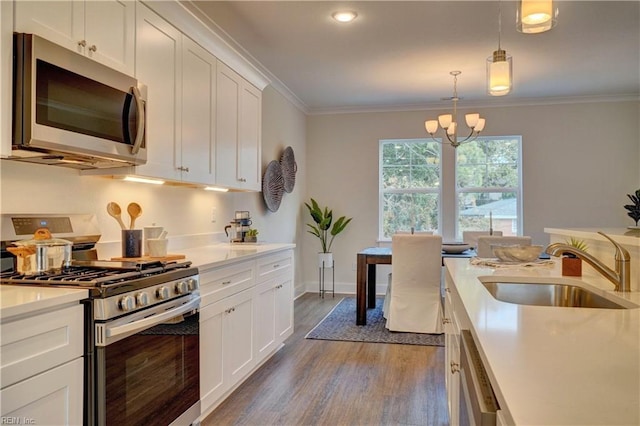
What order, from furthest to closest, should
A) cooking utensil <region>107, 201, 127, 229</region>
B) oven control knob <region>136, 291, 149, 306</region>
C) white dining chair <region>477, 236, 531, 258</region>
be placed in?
white dining chair <region>477, 236, 531, 258</region> < cooking utensil <region>107, 201, 127, 229</region> < oven control knob <region>136, 291, 149, 306</region>

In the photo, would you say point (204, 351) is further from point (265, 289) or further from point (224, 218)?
point (224, 218)

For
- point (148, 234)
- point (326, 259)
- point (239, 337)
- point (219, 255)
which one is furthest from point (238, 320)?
point (326, 259)

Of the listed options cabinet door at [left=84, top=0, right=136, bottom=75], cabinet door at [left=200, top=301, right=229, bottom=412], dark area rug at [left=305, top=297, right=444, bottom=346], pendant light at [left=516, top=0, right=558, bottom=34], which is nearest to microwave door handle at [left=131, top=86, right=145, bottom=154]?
cabinet door at [left=84, top=0, right=136, bottom=75]

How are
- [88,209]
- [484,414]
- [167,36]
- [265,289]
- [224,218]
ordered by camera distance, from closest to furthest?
1. [484,414]
2. [88,209]
3. [167,36]
4. [265,289]
5. [224,218]

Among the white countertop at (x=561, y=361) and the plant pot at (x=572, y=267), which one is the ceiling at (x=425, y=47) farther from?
the white countertop at (x=561, y=361)

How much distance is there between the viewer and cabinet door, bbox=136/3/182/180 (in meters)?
2.41

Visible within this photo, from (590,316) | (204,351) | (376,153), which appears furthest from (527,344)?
(376,153)

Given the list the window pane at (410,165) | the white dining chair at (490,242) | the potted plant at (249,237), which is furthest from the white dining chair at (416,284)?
the window pane at (410,165)

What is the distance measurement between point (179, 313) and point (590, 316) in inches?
66.2

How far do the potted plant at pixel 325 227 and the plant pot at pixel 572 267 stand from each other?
4.19 m

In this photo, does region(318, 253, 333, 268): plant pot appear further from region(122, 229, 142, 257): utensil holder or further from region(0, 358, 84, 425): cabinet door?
region(0, 358, 84, 425): cabinet door

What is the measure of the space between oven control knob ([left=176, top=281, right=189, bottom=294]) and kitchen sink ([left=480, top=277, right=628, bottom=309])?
1382mm

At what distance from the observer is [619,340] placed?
99cm

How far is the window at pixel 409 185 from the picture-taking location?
244 inches
